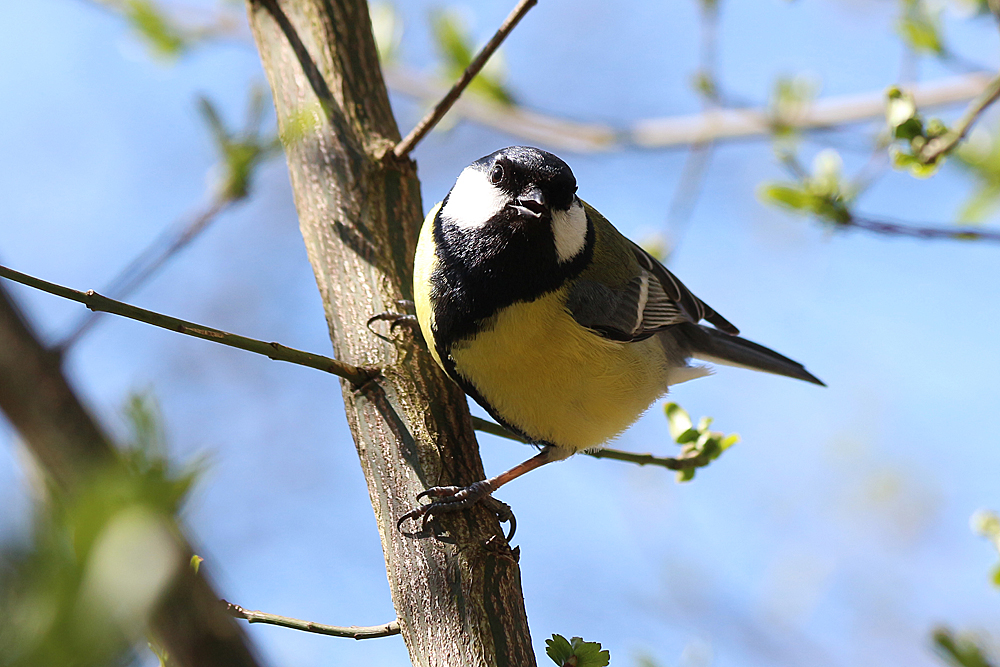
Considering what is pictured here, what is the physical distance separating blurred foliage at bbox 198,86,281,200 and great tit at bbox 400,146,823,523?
20.0 inches

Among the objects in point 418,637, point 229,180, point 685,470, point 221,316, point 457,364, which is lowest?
point 418,637

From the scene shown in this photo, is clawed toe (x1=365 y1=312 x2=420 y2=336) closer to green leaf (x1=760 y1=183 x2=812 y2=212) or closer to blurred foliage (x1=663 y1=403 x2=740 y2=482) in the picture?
blurred foliage (x1=663 y1=403 x2=740 y2=482)

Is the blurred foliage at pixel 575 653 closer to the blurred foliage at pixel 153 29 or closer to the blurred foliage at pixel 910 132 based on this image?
the blurred foliage at pixel 910 132

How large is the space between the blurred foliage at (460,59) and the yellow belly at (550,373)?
1068 millimetres

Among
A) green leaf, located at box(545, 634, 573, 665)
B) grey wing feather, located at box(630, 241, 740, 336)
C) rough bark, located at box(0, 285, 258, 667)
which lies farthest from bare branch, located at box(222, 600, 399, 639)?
grey wing feather, located at box(630, 241, 740, 336)

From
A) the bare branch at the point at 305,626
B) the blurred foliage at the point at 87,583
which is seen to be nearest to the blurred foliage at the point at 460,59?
the bare branch at the point at 305,626

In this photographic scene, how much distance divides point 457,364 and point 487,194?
1.49 feet

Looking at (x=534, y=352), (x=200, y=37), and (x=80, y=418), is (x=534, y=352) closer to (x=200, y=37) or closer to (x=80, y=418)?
→ (x=80, y=418)

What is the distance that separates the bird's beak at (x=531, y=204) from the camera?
2033 mm

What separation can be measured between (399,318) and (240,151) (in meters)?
0.68

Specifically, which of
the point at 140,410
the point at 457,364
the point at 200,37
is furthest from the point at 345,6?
the point at 140,410

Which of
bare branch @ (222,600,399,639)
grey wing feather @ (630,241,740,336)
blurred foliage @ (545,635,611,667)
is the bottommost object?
blurred foliage @ (545,635,611,667)

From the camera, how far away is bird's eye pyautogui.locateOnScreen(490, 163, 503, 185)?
2.14 m

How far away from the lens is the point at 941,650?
1.46m
